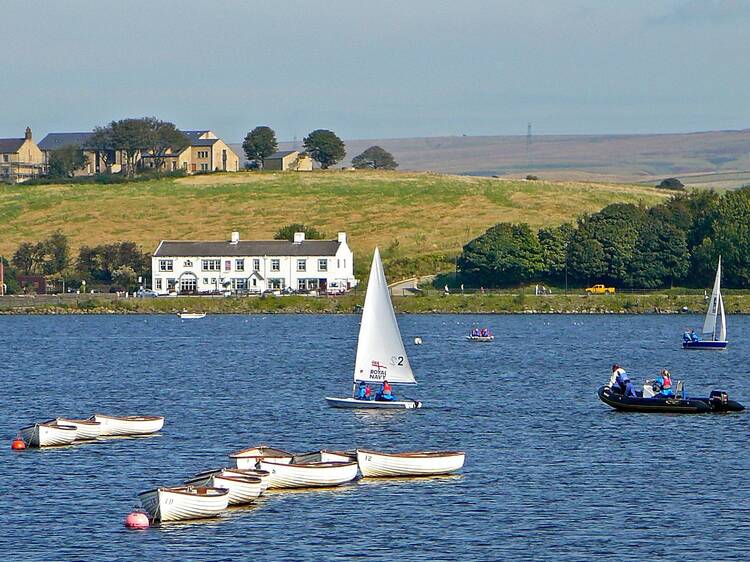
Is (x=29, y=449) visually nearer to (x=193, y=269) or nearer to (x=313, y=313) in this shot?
(x=313, y=313)

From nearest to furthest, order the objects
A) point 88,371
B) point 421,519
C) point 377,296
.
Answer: point 421,519, point 377,296, point 88,371

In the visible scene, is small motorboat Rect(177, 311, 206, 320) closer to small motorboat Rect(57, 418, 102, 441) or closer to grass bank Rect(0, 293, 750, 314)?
grass bank Rect(0, 293, 750, 314)

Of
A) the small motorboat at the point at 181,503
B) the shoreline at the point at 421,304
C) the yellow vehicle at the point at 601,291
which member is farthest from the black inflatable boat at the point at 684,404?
the yellow vehicle at the point at 601,291

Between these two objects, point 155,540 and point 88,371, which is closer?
point 155,540

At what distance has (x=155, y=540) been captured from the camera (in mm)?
40500

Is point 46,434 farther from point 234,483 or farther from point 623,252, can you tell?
point 623,252

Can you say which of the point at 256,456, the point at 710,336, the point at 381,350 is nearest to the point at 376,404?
the point at 381,350

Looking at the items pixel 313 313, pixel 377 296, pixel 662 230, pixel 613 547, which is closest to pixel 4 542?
pixel 613 547

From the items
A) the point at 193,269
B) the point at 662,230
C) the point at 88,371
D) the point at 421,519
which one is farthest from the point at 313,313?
the point at 421,519

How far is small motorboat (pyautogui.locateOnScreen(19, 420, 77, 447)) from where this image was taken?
57.3 m

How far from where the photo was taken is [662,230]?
6732 inches

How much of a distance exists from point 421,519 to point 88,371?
56.3 m

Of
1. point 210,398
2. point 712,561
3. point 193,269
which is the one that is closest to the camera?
point 712,561

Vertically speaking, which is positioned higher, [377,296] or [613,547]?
[377,296]
